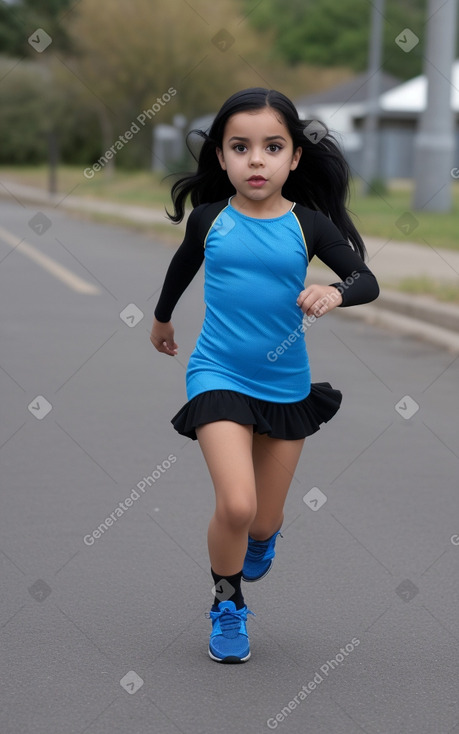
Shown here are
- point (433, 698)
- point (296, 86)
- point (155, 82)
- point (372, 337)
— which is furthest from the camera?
point (296, 86)

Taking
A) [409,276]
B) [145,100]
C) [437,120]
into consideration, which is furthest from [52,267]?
[145,100]

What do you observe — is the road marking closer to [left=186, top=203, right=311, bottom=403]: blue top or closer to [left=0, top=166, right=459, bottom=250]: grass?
[left=0, top=166, right=459, bottom=250]: grass

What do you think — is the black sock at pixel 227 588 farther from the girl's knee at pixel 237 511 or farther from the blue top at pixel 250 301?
the blue top at pixel 250 301

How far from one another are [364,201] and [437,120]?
22.4 feet

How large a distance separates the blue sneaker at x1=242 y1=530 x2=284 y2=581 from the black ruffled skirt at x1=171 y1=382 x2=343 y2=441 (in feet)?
1.40

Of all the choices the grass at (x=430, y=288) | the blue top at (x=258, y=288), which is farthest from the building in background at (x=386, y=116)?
the blue top at (x=258, y=288)

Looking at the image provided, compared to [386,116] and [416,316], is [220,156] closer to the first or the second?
[416,316]

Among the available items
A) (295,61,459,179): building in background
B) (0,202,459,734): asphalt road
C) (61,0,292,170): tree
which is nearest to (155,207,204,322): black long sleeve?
(0,202,459,734): asphalt road

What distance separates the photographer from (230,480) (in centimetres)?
359

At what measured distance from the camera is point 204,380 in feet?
12.3

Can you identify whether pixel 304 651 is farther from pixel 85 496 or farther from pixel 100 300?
pixel 100 300

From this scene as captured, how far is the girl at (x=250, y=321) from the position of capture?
3.67m

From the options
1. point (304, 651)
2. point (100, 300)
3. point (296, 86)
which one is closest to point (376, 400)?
point (304, 651)

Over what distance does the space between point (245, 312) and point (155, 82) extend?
4202 centimetres
